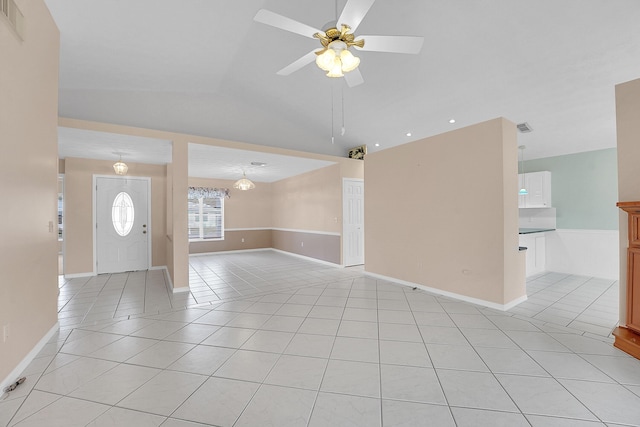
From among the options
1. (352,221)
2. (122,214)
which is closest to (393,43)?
(352,221)

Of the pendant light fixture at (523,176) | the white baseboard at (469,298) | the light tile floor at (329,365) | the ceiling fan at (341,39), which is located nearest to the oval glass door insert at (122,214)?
the light tile floor at (329,365)

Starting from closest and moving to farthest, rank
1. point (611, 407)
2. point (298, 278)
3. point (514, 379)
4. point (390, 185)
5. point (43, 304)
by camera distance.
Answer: point (611, 407), point (514, 379), point (43, 304), point (390, 185), point (298, 278)

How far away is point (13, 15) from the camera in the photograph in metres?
1.97

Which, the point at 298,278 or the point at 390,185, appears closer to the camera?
the point at 390,185

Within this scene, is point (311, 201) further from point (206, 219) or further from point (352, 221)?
point (206, 219)

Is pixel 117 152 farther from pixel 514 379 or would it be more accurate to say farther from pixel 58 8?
pixel 514 379

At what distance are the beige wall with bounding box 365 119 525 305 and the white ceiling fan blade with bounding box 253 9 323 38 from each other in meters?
2.61

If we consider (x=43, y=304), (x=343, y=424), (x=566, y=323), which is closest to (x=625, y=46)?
(x=566, y=323)

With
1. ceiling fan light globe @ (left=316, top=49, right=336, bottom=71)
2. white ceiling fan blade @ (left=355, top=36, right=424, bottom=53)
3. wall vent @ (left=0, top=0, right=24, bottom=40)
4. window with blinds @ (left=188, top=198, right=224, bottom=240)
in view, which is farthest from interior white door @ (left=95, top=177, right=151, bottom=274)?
white ceiling fan blade @ (left=355, top=36, right=424, bottom=53)

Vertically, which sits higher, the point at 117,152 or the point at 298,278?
the point at 117,152

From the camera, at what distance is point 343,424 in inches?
60.0

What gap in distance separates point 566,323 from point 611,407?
153 centimetres

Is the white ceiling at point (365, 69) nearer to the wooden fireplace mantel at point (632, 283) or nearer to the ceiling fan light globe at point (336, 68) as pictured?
the ceiling fan light globe at point (336, 68)

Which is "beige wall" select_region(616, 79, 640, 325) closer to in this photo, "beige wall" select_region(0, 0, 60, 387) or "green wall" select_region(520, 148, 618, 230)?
"green wall" select_region(520, 148, 618, 230)
